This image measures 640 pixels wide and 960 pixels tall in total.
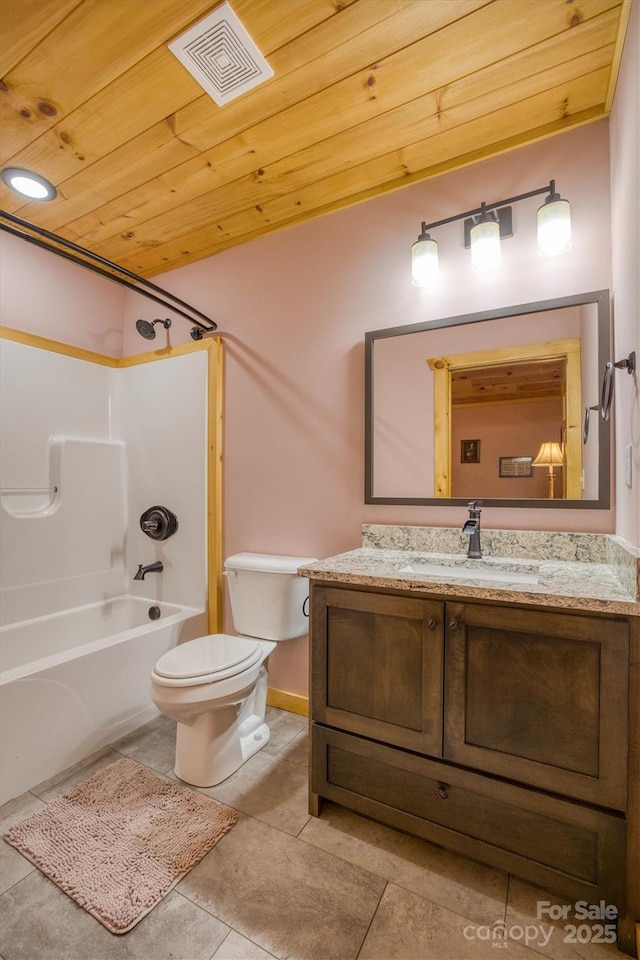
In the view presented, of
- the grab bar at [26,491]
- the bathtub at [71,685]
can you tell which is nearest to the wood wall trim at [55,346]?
the grab bar at [26,491]

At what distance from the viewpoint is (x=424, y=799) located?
1282 millimetres

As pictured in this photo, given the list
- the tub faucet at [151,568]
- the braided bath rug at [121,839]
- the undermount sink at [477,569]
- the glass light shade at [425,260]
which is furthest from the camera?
the tub faucet at [151,568]

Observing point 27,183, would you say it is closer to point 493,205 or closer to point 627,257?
point 493,205

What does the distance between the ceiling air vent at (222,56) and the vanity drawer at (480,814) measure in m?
2.15

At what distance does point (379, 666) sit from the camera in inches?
52.4

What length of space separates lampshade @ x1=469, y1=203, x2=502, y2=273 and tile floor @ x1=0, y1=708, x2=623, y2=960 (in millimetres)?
2010

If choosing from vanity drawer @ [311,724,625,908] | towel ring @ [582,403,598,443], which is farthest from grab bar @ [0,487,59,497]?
towel ring @ [582,403,598,443]

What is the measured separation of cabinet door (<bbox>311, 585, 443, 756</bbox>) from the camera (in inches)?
49.2

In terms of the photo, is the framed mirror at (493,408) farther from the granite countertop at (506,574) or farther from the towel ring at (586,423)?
the granite countertop at (506,574)

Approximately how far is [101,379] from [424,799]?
8.85ft

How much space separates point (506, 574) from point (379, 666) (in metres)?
0.53

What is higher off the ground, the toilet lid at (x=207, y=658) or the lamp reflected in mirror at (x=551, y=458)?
the lamp reflected in mirror at (x=551, y=458)

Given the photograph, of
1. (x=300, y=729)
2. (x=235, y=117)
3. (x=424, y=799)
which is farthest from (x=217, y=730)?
(x=235, y=117)

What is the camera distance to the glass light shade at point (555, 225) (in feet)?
4.87
